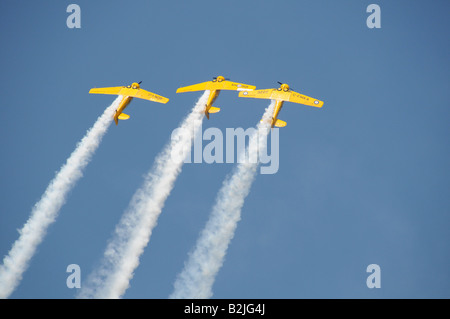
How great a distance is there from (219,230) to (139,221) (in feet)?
23.4

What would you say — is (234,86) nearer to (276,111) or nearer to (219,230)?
(276,111)

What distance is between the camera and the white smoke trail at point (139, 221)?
211 feet

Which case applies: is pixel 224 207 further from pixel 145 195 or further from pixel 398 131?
pixel 398 131

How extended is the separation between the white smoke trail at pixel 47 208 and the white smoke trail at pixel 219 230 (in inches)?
501

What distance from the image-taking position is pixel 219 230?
68688 mm

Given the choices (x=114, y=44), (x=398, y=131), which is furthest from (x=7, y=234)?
(x=398, y=131)

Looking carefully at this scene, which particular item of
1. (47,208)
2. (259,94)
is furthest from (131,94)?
(47,208)

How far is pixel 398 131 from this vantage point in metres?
123

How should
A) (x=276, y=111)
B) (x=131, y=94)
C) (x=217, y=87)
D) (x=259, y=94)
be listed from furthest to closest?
1. (x=217, y=87)
2. (x=259, y=94)
3. (x=131, y=94)
4. (x=276, y=111)

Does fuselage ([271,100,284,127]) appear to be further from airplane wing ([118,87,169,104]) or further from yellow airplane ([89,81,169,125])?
airplane wing ([118,87,169,104])

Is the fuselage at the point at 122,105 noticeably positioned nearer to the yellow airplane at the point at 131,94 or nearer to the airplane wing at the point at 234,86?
the yellow airplane at the point at 131,94

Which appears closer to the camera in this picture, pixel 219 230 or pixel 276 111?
pixel 219 230

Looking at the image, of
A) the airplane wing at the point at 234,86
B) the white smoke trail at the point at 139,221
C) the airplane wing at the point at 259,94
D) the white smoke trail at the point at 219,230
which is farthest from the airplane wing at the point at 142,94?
the white smoke trail at the point at 219,230

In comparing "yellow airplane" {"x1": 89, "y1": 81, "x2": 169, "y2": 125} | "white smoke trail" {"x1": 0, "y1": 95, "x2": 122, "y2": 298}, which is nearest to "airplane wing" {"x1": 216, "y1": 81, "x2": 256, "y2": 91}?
"yellow airplane" {"x1": 89, "y1": 81, "x2": 169, "y2": 125}
